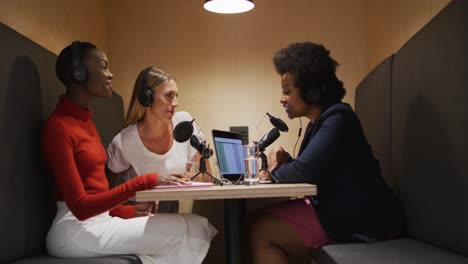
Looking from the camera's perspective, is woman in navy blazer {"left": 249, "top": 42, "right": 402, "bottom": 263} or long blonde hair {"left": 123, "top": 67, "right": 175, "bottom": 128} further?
long blonde hair {"left": 123, "top": 67, "right": 175, "bottom": 128}

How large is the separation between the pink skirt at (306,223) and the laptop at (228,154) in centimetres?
30

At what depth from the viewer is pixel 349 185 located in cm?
206

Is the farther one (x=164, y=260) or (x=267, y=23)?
(x=267, y=23)

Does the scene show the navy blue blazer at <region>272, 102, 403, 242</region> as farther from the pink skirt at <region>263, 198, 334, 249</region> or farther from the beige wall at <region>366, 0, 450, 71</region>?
the beige wall at <region>366, 0, 450, 71</region>

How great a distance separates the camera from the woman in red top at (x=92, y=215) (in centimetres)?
179

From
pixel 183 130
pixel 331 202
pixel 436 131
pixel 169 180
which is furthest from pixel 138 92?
pixel 436 131

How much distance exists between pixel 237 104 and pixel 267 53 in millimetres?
400

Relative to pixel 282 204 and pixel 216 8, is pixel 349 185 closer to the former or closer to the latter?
pixel 282 204

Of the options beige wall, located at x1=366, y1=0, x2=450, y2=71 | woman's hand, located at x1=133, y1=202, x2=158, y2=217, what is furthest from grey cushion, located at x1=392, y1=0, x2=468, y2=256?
woman's hand, located at x1=133, y1=202, x2=158, y2=217

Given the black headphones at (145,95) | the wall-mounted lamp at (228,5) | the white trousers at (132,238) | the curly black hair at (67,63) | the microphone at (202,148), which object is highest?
the wall-mounted lamp at (228,5)

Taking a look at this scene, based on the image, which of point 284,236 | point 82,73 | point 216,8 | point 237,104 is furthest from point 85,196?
point 237,104

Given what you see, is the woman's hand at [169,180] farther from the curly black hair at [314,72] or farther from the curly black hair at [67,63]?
the curly black hair at [314,72]

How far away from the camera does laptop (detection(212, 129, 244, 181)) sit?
88.4 inches

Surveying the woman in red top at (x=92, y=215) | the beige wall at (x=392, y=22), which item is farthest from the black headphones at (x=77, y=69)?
the beige wall at (x=392, y=22)
